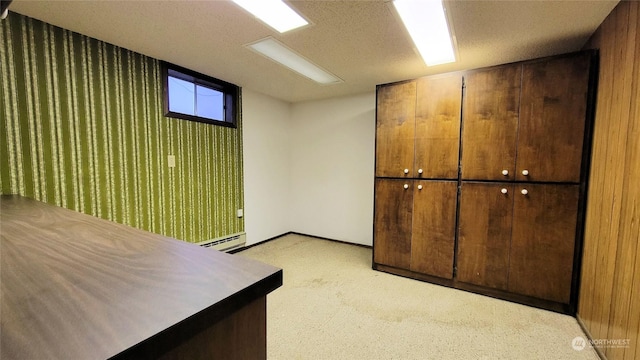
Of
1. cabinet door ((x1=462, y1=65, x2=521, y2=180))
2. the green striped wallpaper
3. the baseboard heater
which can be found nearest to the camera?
the green striped wallpaper

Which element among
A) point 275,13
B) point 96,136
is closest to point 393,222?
point 275,13

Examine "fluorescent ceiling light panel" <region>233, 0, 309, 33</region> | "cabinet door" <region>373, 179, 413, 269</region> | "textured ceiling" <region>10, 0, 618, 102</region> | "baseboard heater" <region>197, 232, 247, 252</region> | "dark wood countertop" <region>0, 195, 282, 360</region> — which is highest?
"fluorescent ceiling light panel" <region>233, 0, 309, 33</region>

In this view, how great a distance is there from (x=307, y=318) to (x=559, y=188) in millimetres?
2197

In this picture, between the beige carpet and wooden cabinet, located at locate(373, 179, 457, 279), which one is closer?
the beige carpet

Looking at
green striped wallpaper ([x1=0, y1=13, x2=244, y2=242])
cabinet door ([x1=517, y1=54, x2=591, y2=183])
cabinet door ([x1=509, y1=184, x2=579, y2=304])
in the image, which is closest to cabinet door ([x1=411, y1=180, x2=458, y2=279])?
cabinet door ([x1=509, y1=184, x2=579, y2=304])

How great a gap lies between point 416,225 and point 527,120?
50.5 inches

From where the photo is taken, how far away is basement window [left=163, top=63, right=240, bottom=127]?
2.71 meters

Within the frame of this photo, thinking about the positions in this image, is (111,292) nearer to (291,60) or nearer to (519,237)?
(291,60)

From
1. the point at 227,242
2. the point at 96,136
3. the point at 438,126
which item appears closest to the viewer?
the point at 96,136

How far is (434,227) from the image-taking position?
8.38ft

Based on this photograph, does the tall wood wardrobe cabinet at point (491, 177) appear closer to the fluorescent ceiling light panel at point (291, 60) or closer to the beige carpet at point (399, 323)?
the beige carpet at point (399, 323)

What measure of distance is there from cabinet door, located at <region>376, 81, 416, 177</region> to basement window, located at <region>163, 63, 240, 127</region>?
1838 mm

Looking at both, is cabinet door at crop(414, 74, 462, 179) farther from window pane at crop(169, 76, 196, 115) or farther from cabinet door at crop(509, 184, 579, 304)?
window pane at crop(169, 76, 196, 115)

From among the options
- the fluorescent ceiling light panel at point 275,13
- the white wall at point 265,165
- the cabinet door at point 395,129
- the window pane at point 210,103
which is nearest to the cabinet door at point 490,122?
the cabinet door at point 395,129
